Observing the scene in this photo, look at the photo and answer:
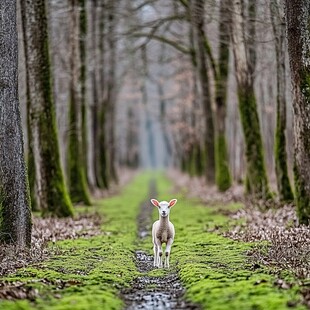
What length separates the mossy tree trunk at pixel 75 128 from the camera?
88.2ft

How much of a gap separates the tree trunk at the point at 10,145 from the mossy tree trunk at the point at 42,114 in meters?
6.97

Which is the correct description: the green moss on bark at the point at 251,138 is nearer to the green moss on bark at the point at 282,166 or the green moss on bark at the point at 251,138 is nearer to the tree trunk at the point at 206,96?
the green moss on bark at the point at 282,166

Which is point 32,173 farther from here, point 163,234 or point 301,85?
point 301,85

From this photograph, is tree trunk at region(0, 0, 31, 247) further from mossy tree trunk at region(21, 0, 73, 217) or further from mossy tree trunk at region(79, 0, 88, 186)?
mossy tree trunk at region(79, 0, 88, 186)

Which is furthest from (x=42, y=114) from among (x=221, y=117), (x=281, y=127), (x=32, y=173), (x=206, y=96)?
(x=206, y=96)

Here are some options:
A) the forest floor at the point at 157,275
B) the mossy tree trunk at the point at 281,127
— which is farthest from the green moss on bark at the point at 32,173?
the mossy tree trunk at the point at 281,127

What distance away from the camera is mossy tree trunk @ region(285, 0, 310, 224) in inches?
576

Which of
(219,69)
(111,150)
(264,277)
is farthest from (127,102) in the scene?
(264,277)

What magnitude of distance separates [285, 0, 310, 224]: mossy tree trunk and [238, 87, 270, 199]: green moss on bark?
8.13 m

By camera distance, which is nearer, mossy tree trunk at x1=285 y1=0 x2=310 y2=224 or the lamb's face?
the lamb's face

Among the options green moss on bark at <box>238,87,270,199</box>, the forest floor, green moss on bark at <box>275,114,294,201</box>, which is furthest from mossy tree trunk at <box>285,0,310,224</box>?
green moss on bark at <box>238,87,270,199</box>

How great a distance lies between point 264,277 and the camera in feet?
33.6

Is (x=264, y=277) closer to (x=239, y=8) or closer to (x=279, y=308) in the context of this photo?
(x=279, y=308)

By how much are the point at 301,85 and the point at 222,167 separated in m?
16.0
